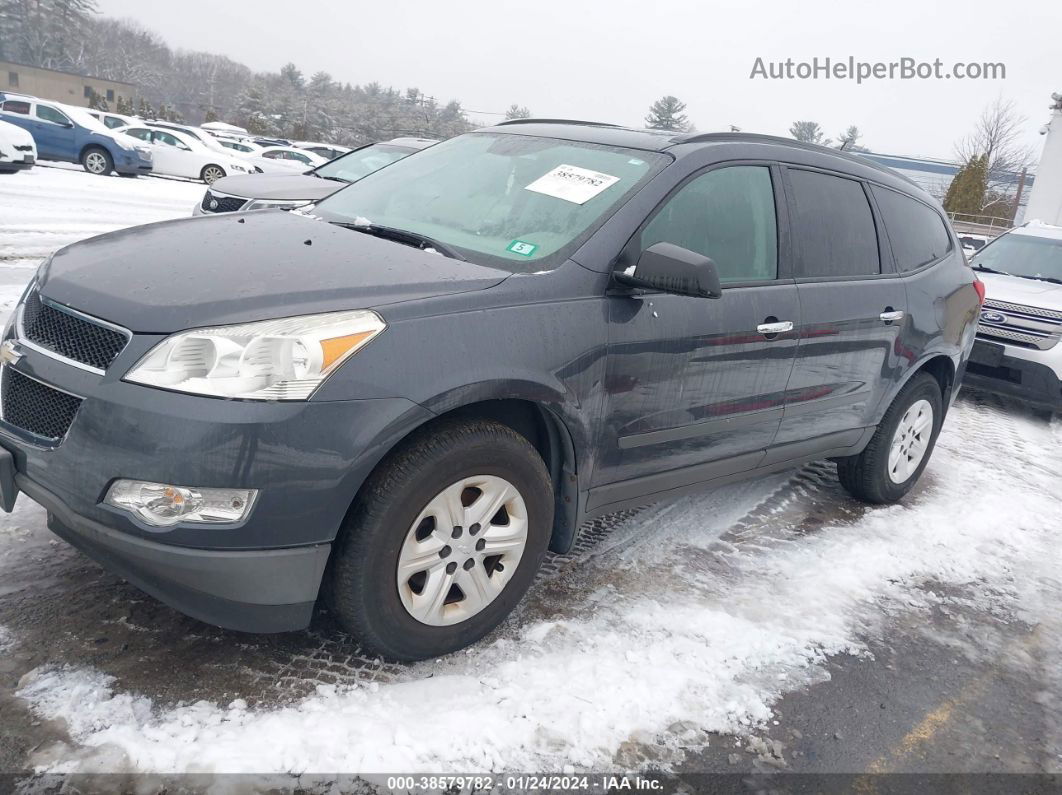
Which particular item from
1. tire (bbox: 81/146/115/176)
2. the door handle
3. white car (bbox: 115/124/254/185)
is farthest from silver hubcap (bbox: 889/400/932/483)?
white car (bbox: 115/124/254/185)

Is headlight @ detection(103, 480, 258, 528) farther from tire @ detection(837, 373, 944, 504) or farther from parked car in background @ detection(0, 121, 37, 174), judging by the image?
parked car in background @ detection(0, 121, 37, 174)

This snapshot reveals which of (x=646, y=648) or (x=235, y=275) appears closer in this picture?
(x=235, y=275)

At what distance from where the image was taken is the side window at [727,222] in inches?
130

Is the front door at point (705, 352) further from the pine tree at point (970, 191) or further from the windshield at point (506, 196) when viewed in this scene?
the pine tree at point (970, 191)

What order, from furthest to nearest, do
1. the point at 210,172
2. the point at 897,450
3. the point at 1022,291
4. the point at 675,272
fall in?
the point at 210,172, the point at 1022,291, the point at 897,450, the point at 675,272

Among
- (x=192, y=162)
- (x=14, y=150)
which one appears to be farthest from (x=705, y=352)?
(x=192, y=162)

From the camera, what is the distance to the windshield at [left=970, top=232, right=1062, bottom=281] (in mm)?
8609

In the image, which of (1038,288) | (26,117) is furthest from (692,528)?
(26,117)

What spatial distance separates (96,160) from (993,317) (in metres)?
19.0

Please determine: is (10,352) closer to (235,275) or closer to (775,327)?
(235,275)

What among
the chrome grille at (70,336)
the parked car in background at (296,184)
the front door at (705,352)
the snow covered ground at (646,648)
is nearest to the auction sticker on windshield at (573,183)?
the front door at (705,352)

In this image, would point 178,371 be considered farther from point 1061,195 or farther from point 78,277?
→ point 1061,195

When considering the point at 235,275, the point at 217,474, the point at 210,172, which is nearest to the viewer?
the point at 217,474

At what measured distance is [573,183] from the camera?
336cm
